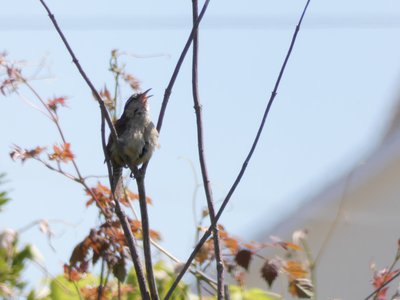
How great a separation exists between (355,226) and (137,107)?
2848mm

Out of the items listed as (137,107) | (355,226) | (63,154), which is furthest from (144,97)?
(355,226)

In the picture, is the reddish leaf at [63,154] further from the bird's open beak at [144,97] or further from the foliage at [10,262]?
the bird's open beak at [144,97]

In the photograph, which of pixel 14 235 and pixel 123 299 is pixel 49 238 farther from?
pixel 123 299

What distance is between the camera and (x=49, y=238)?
162 inches

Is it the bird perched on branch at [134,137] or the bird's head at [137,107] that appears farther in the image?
the bird's head at [137,107]

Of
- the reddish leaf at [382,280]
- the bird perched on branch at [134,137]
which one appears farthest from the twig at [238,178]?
the bird perched on branch at [134,137]

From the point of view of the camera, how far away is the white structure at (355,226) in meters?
7.02

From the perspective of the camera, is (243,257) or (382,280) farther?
(243,257)

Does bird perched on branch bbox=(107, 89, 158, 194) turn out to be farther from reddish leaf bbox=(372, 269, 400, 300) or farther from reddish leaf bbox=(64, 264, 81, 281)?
reddish leaf bbox=(372, 269, 400, 300)

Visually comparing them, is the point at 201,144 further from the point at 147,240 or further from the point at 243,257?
the point at 243,257

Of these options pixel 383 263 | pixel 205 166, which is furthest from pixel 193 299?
pixel 383 263

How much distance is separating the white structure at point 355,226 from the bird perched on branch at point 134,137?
2177mm

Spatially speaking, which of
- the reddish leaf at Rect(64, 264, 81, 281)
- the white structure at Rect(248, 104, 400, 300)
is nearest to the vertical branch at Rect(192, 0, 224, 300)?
the reddish leaf at Rect(64, 264, 81, 281)

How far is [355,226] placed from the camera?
7453mm
